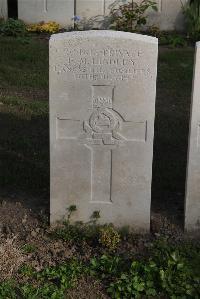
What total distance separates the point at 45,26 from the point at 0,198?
5.75 meters

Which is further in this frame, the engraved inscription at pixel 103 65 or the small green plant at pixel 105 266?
the engraved inscription at pixel 103 65

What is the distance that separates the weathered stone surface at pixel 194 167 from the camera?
4.89 metres

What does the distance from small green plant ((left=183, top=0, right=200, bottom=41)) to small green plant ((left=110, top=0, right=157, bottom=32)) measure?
1.83 ft

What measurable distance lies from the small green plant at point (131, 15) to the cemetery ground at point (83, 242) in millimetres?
3708

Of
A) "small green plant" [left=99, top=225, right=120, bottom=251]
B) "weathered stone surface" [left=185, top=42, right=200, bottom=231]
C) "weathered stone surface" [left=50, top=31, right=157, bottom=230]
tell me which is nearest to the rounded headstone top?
"weathered stone surface" [left=50, top=31, right=157, bottom=230]

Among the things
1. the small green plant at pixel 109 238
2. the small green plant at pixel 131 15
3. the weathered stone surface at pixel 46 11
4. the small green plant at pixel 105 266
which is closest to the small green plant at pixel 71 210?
the small green plant at pixel 109 238

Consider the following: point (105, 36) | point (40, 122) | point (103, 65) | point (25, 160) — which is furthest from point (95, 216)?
point (40, 122)

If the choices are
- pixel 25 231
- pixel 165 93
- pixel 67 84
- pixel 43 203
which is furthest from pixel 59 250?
pixel 165 93

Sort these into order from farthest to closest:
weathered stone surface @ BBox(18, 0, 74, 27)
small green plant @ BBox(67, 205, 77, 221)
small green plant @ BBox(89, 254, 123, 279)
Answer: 1. weathered stone surface @ BBox(18, 0, 74, 27)
2. small green plant @ BBox(67, 205, 77, 221)
3. small green plant @ BBox(89, 254, 123, 279)

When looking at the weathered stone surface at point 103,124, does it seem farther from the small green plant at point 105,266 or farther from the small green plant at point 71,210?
the small green plant at point 105,266

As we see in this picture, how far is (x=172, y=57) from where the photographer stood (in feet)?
32.1

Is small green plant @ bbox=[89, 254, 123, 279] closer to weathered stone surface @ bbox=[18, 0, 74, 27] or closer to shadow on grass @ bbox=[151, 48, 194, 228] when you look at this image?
shadow on grass @ bbox=[151, 48, 194, 228]

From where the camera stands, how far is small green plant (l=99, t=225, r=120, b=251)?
4.99 metres

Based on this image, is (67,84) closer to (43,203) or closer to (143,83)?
(143,83)
